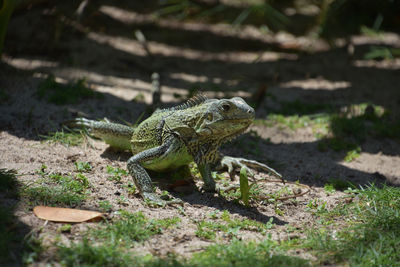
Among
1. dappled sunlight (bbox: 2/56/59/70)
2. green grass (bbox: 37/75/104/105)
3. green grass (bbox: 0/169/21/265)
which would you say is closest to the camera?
green grass (bbox: 0/169/21/265)

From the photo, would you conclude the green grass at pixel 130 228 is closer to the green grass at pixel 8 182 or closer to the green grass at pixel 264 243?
the green grass at pixel 264 243

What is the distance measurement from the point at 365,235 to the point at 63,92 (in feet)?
16.4

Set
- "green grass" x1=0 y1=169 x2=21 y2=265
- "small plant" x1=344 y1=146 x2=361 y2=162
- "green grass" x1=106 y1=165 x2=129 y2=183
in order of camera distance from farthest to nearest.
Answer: "small plant" x1=344 y1=146 x2=361 y2=162 < "green grass" x1=106 y1=165 x2=129 y2=183 < "green grass" x1=0 y1=169 x2=21 y2=265

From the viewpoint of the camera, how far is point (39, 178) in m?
4.21

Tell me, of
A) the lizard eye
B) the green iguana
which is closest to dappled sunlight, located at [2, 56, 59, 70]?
the green iguana

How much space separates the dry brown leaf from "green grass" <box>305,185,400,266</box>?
1.95 metres

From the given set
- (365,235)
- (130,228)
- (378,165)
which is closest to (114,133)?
(130,228)

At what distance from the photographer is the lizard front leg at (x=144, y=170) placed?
417cm

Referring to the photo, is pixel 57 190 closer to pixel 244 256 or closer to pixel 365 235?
pixel 244 256

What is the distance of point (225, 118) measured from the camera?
163 inches

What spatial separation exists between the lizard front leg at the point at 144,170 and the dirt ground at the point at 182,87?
0.41 ft

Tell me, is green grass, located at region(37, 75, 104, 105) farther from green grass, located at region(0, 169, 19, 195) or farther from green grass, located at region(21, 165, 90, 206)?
green grass, located at region(0, 169, 19, 195)

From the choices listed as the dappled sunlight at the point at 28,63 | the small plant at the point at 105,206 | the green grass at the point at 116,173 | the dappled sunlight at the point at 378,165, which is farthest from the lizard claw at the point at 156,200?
the dappled sunlight at the point at 28,63

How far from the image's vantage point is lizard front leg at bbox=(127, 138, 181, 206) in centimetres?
417
